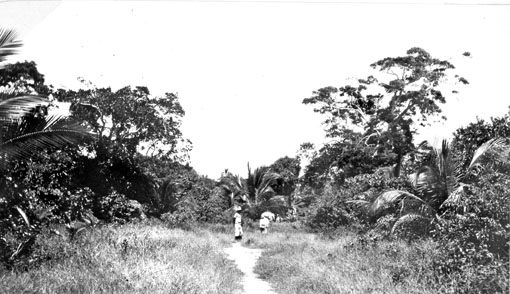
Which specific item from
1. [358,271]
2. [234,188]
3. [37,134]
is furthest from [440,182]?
[234,188]

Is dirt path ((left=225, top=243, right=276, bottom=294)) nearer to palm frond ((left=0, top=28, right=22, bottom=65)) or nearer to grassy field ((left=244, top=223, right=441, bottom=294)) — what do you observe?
grassy field ((left=244, top=223, right=441, bottom=294))

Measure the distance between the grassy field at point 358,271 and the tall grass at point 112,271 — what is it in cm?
110

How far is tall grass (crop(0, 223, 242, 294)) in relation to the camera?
5.84 m

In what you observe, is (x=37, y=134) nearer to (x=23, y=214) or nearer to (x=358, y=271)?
(x=23, y=214)

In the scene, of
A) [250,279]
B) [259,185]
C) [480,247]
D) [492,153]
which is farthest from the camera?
[259,185]

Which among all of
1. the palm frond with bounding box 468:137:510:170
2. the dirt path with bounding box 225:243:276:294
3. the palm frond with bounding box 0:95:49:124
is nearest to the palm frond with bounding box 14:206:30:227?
the palm frond with bounding box 0:95:49:124

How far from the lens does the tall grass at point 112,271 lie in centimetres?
584

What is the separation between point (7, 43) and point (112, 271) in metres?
3.70

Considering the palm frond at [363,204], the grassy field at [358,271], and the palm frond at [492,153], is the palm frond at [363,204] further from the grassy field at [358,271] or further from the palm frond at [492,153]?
the grassy field at [358,271]

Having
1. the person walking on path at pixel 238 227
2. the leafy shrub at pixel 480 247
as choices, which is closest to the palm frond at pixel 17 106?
the leafy shrub at pixel 480 247

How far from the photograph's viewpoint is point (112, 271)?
21.6ft

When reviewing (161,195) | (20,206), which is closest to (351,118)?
(161,195)

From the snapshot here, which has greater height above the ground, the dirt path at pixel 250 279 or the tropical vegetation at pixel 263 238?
the tropical vegetation at pixel 263 238

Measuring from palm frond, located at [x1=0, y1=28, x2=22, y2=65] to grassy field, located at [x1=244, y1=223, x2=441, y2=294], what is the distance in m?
5.87
